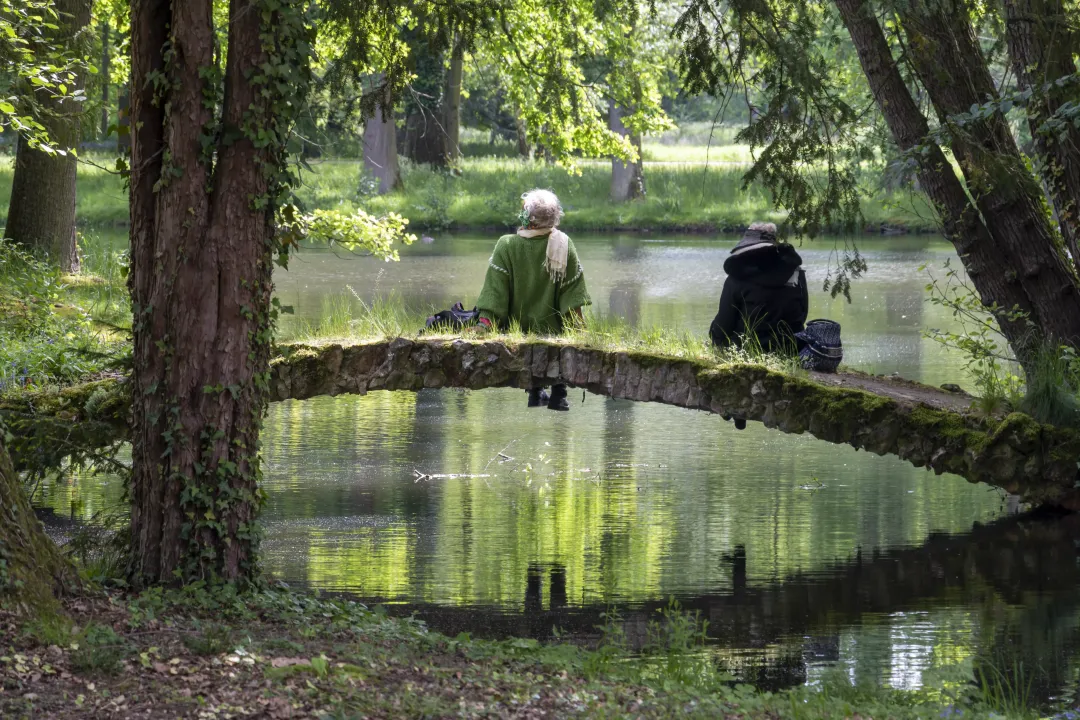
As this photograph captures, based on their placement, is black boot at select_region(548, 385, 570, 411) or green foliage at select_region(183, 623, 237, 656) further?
black boot at select_region(548, 385, 570, 411)

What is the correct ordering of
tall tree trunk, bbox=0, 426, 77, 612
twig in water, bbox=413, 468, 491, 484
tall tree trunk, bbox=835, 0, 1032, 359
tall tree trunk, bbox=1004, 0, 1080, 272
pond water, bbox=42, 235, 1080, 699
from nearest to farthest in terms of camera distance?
tall tree trunk, bbox=0, 426, 77, 612, pond water, bbox=42, 235, 1080, 699, tall tree trunk, bbox=1004, 0, 1080, 272, tall tree trunk, bbox=835, 0, 1032, 359, twig in water, bbox=413, 468, 491, 484

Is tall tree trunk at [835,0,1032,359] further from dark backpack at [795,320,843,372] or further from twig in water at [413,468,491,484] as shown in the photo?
twig in water at [413,468,491,484]

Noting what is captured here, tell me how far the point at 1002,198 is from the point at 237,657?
6.47m

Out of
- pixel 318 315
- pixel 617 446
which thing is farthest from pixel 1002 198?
pixel 318 315

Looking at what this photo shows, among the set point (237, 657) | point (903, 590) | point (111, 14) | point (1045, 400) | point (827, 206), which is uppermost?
point (111, 14)

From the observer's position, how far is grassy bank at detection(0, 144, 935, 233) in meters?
32.9

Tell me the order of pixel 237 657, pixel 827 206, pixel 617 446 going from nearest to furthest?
pixel 237 657 < pixel 827 206 < pixel 617 446

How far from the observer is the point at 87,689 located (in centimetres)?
407

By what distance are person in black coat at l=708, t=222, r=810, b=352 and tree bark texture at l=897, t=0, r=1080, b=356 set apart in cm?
136

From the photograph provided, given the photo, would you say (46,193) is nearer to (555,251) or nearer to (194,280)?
(555,251)

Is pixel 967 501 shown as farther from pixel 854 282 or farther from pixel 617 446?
pixel 854 282

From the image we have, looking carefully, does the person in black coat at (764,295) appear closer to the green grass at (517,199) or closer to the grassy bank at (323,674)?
the grassy bank at (323,674)

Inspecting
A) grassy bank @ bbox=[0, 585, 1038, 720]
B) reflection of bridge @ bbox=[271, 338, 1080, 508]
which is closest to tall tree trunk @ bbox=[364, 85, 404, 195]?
reflection of bridge @ bbox=[271, 338, 1080, 508]

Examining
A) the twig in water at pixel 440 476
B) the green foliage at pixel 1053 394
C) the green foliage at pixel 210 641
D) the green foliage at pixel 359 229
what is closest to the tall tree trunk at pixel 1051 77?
the green foliage at pixel 1053 394
